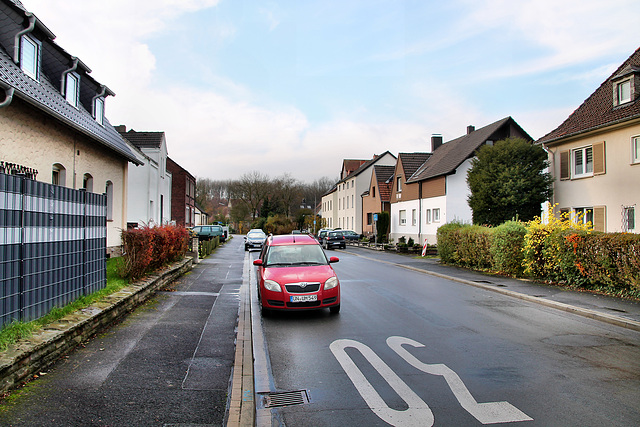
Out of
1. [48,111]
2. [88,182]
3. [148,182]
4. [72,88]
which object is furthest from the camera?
[148,182]

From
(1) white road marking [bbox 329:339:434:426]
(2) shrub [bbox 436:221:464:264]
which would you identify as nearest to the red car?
(1) white road marking [bbox 329:339:434:426]

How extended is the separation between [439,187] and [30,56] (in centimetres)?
2738

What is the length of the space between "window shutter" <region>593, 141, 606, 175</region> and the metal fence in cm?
1964

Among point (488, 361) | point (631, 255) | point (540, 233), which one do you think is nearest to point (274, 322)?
point (488, 361)

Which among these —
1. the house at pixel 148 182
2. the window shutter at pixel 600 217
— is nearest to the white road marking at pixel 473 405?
the window shutter at pixel 600 217

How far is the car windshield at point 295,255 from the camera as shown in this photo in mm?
10180

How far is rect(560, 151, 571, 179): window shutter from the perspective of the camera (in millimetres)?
21656

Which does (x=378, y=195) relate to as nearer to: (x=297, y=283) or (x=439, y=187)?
(x=439, y=187)

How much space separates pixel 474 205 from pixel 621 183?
23.5ft

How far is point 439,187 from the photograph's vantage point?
1323 inches

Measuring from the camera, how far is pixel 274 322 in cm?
888

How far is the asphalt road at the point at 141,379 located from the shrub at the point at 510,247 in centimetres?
1110

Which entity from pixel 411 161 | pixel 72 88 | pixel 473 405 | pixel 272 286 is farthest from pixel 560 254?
pixel 411 161

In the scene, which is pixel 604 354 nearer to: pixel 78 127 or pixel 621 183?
pixel 78 127
